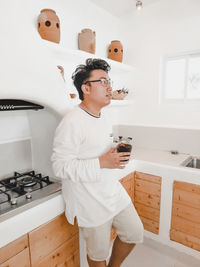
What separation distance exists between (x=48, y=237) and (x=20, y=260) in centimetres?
20

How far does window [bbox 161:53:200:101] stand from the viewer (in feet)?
8.08

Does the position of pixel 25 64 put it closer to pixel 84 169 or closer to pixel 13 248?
pixel 84 169

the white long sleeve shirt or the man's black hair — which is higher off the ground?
the man's black hair

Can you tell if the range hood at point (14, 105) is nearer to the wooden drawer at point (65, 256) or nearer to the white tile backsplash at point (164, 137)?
the wooden drawer at point (65, 256)

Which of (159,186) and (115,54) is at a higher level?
(115,54)

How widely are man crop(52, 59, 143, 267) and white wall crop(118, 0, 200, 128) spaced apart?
4.88 ft

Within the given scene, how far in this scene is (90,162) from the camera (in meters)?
1.15

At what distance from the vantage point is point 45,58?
4.47ft

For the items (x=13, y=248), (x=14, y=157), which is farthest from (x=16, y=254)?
(x=14, y=157)

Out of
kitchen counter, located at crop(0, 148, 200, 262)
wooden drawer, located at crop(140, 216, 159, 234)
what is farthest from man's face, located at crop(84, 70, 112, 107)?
wooden drawer, located at crop(140, 216, 159, 234)

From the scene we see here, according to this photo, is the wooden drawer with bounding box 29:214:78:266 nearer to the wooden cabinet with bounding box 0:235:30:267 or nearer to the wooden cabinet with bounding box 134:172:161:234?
the wooden cabinet with bounding box 0:235:30:267

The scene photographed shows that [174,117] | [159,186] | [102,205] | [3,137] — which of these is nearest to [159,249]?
[159,186]

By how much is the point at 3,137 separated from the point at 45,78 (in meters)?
0.66

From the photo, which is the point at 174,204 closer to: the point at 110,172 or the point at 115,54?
the point at 110,172
